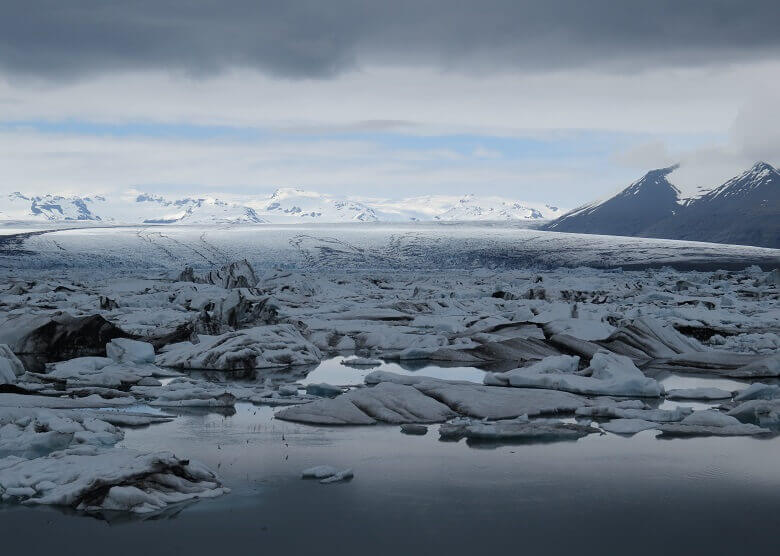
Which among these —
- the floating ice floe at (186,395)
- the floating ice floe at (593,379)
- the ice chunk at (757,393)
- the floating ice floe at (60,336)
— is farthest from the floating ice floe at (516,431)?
the floating ice floe at (60,336)

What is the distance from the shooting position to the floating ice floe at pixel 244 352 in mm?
13422

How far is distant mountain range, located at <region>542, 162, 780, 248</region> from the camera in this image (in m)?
91.2

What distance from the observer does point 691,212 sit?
101500 millimetres

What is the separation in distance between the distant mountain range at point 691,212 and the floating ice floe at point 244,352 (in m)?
79.1

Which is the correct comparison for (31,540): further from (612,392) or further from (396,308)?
(396,308)

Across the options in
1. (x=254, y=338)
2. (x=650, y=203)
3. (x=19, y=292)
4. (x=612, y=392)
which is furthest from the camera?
(x=650, y=203)

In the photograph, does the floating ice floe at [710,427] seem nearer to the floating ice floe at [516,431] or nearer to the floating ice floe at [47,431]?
the floating ice floe at [516,431]

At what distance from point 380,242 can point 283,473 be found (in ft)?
199

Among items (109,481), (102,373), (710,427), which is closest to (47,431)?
(109,481)

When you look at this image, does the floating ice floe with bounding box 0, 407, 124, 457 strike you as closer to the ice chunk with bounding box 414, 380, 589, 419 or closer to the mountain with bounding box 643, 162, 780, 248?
the ice chunk with bounding box 414, 380, 589, 419

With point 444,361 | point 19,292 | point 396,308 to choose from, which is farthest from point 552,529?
point 19,292

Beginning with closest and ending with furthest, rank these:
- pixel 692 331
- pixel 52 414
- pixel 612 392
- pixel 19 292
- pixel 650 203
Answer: pixel 52 414
pixel 612 392
pixel 692 331
pixel 19 292
pixel 650 203

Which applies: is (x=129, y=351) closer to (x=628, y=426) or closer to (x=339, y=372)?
(x=339, y=372)

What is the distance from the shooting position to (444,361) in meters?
14.5
